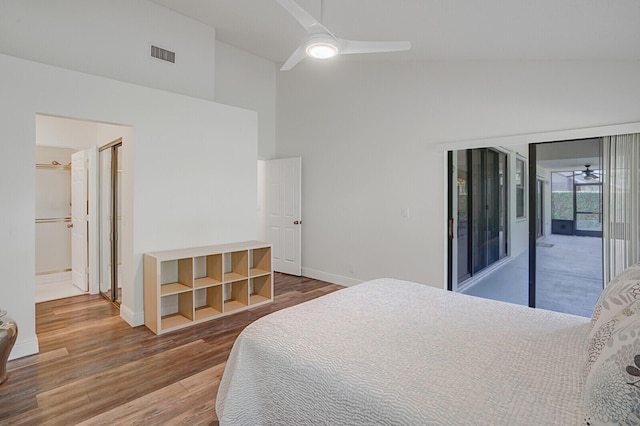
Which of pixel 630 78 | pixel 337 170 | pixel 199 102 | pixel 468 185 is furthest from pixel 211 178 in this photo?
pixel 630 78

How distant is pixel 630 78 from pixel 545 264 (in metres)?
1.80

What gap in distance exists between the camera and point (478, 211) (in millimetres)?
4020

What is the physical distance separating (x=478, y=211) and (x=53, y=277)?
19.8 feet

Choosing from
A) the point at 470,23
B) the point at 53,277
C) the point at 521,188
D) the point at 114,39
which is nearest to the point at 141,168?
the point at 114,39

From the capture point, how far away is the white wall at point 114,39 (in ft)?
10.5

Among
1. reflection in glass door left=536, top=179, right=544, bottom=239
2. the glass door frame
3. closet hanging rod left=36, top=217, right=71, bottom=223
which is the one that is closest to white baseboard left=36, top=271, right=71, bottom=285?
closet hanging rod left=36, top=217, right=71, bottom=223

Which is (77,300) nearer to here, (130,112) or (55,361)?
(55,361)

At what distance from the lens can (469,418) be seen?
1.00 meters

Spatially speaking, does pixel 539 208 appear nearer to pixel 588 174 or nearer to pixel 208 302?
pixel 588 174

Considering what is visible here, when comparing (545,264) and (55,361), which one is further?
(545,264)

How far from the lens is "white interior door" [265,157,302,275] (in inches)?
217

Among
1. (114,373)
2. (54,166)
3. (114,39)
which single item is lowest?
(114,373)

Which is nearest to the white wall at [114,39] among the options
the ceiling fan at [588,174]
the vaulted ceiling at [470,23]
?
the vaulted ceiling at [470,23]

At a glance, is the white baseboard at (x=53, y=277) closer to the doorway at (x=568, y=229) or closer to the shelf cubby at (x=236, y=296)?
the shelf cubby at (x=236, y=296)
